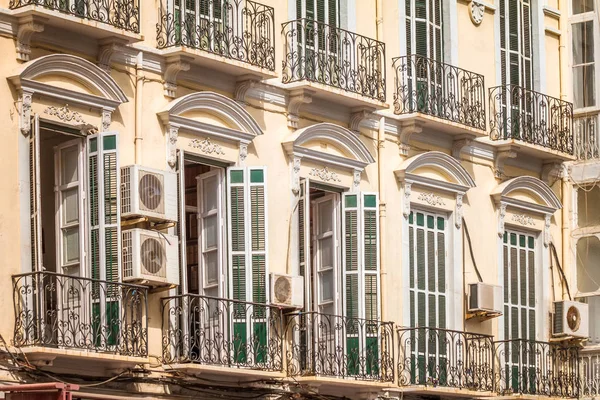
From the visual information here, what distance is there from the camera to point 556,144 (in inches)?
1099

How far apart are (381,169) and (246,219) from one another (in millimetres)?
3162

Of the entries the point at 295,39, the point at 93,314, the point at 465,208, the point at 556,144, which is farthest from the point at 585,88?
the point at 93,314

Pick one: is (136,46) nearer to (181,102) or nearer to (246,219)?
(181,102)

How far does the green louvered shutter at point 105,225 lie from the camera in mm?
20797

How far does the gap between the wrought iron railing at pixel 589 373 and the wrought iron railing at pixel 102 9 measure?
9761 mm

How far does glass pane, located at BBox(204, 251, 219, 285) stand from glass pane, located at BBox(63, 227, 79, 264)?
2266 millimetres

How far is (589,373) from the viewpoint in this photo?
28.0 meters

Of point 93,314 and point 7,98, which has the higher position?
point 7,98

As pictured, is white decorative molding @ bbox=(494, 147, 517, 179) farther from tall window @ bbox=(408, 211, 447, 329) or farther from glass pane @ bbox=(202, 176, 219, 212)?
glass pane @ bbox=(202, 176, 219, 212)

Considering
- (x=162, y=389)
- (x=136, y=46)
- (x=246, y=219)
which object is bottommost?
(x=162, y=389)

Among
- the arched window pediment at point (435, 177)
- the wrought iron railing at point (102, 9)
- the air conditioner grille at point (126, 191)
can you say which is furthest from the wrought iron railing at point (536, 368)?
the wrought iron railing at point (102, 9)

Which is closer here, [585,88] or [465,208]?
[465,208]

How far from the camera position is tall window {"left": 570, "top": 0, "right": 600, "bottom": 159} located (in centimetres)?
2866

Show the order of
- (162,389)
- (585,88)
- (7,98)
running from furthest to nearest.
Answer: (585,88)
(162,389)
(7,98)
